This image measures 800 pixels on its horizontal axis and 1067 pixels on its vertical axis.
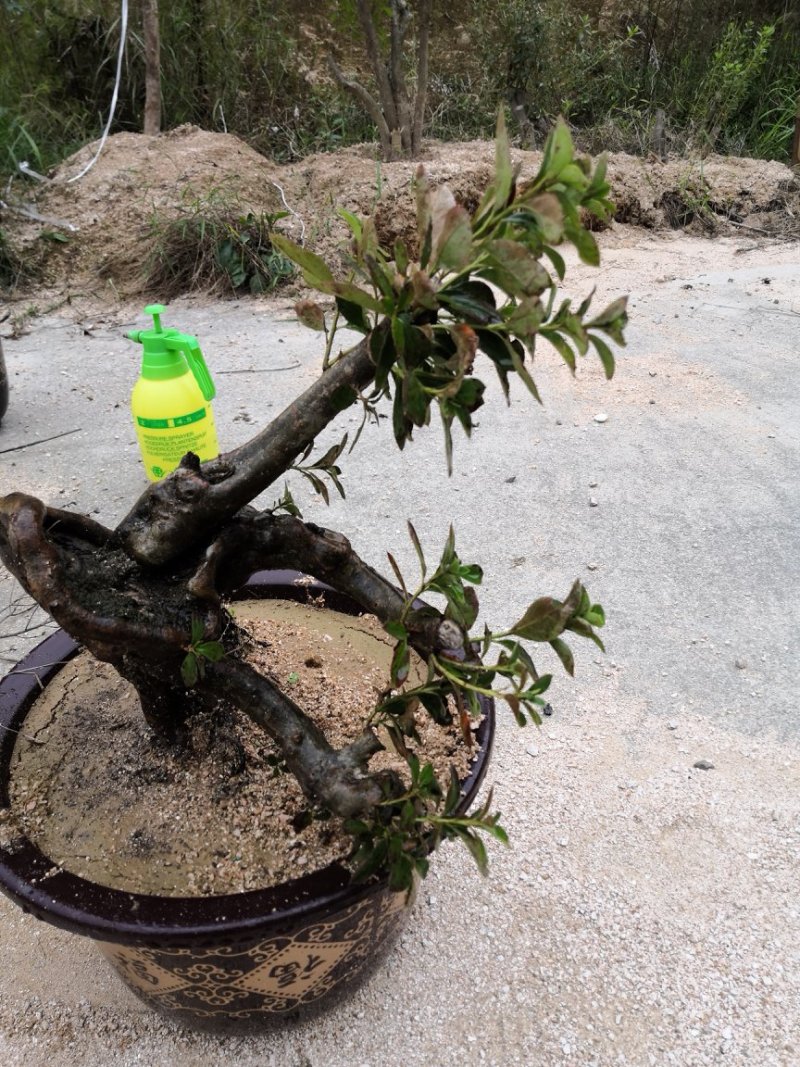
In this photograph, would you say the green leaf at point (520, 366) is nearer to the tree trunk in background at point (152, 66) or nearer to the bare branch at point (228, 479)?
the bare branch at point (228, 479)

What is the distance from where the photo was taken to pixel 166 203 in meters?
3.75

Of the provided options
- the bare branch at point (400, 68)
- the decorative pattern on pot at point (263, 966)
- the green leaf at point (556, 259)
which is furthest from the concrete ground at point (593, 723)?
the bare branch at point (400, 68)

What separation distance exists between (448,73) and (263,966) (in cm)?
621

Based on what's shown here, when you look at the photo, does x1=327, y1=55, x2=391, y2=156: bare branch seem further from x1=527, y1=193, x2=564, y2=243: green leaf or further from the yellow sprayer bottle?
x1=527, y1=193, x2=564, y2=243: green leaf

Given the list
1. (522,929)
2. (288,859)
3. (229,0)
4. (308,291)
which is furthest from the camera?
(229,0)

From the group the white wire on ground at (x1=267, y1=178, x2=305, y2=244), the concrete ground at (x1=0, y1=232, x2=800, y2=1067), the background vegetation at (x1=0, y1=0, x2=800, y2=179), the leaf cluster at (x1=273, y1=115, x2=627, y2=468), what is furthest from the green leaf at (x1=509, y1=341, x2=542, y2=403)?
the background vegetation at (x1=0, y1=0, x2=800, y2=179)

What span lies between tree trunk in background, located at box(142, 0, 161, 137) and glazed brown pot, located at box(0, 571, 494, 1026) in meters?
3.88

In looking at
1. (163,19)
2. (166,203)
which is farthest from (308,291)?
(163,19)

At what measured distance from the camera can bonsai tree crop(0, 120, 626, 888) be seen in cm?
54

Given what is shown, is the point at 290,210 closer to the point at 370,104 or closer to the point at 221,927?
the point at 370,104

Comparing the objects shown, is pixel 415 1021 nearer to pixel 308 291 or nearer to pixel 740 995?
pixel 740 995

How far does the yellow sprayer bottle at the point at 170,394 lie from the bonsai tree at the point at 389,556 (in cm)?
91

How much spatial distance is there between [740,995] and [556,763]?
17.3 inches

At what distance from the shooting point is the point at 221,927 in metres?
0.75
